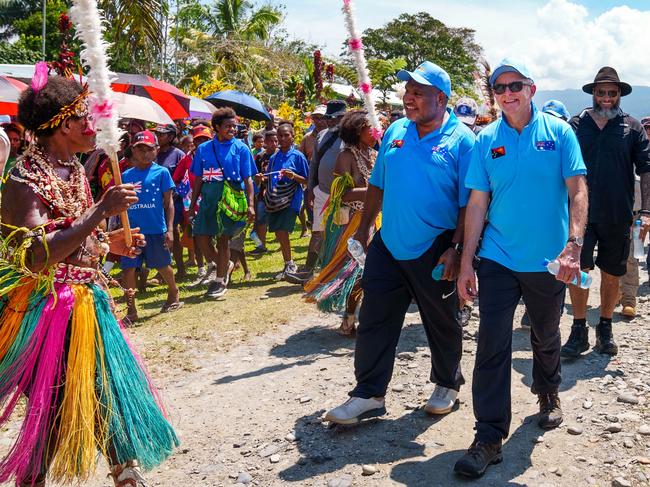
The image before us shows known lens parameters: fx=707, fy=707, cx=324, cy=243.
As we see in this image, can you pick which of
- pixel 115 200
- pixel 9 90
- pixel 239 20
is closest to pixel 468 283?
pixel 115 200

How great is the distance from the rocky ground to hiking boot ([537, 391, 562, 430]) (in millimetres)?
47

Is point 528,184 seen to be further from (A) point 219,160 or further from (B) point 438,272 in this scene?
(A) point 219,160

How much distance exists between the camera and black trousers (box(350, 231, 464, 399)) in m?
4.14

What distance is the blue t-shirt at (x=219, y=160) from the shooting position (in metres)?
8.16

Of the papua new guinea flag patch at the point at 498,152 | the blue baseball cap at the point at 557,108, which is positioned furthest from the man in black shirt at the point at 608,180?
the papua new guinea flag patch at the point at 498,152

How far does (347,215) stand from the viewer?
6168 mm

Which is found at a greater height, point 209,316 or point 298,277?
point 298,277

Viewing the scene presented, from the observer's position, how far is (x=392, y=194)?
418 cm

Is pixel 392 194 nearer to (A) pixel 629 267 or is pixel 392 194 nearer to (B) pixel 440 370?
(B) pixel 440 370

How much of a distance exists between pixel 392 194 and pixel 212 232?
174 inches

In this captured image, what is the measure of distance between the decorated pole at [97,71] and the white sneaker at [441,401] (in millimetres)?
2474

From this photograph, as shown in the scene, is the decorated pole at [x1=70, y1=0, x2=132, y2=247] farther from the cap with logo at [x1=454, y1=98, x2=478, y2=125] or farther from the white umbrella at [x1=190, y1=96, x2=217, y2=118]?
the white umbrella at [x1=190, y1=96, x2=217, y2=118]

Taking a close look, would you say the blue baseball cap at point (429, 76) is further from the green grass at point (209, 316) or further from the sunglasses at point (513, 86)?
the green grass at point (209, 316)

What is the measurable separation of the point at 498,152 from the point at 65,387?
7.98 ft
